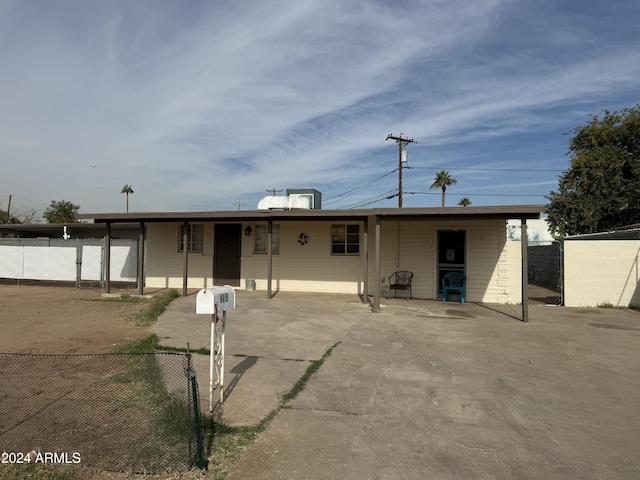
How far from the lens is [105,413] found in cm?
380

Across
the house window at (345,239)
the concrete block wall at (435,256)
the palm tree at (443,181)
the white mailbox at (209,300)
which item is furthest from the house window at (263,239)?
the palm tree at (443,181)

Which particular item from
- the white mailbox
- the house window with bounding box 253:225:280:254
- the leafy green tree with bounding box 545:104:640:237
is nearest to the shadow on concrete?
the white mailbox

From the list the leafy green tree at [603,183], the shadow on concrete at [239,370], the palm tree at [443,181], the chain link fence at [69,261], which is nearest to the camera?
the shadow on concrete at [239,370]

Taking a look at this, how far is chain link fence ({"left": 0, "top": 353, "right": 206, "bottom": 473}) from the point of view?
3076 millimetres

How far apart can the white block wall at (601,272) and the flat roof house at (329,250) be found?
51.5 inches

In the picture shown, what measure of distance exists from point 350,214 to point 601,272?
22.9ft

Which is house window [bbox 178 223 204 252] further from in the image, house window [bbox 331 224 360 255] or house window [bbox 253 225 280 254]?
house window [bbox 331 224 360 255]

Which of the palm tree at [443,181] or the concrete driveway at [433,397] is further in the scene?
the palm tree at [443,181]

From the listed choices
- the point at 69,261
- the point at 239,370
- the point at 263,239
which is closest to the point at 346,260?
the point at 263,239

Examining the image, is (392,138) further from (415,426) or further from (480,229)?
(415,426)

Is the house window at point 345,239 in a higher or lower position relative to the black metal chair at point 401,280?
higher

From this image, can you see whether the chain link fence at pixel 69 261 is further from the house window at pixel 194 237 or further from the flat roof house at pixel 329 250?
the house window at pixel 194 237

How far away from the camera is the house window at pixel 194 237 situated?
14.5m

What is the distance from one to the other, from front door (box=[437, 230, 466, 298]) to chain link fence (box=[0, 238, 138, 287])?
1044 cm
